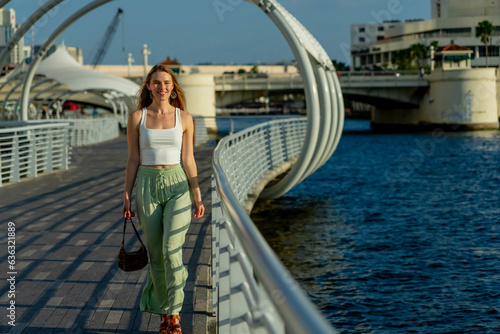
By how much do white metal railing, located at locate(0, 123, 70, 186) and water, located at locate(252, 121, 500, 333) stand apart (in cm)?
499

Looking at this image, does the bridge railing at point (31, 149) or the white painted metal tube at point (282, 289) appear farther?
the bridge railing at point (31, 149)

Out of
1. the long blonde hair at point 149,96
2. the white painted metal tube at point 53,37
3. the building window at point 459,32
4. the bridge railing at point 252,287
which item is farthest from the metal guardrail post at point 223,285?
the building window at point 459,32

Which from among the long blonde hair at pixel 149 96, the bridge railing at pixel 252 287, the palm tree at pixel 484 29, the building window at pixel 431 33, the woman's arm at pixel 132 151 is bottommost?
the bridge railing at pixel 252 287

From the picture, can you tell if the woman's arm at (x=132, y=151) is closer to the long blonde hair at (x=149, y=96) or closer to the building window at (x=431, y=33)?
the long blonde hair at (x=149, y=96)

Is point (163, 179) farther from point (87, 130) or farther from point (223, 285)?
point (87, 130)

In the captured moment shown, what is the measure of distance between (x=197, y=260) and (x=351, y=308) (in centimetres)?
408

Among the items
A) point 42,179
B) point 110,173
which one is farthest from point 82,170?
point 42,179

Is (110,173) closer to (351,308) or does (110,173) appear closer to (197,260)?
(351,308)

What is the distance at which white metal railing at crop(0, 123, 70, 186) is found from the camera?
13961 millimetres

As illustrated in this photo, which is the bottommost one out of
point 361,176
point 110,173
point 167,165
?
point 361,176

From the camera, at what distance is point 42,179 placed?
14.8 m

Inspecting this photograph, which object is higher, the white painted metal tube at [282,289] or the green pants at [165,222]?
the white painted metal tube at [282,289]

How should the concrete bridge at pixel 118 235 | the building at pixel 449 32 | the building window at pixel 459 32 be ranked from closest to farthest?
the concrete bridge at pixel 118 235 → the building at pixel 449 32 → the building window at pixel 459 32

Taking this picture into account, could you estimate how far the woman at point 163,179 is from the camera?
4285mm
